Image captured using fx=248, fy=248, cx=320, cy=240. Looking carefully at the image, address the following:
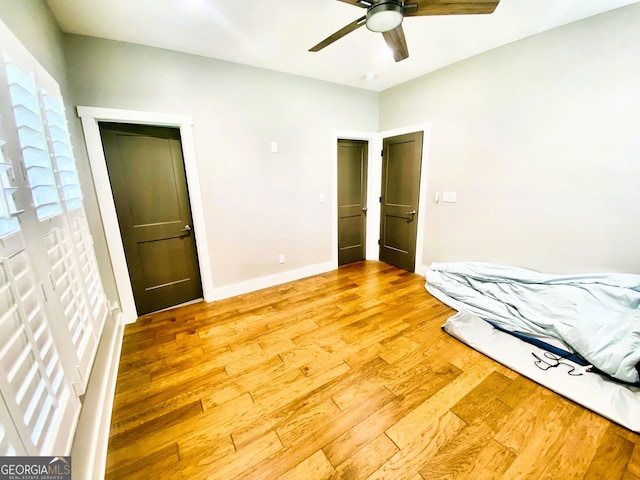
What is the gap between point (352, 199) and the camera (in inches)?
157

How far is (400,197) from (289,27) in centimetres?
244

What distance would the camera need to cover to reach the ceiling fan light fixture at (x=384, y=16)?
4.62 feet

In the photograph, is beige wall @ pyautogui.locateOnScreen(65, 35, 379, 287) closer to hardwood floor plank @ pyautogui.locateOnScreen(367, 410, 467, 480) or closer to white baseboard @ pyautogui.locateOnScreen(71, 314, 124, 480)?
white baseboard @ pyautogui.locateOnScreen(71, 314, 124, 480)

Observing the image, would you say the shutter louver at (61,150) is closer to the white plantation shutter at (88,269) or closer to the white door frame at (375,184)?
the white plantation shutter at (88,269)

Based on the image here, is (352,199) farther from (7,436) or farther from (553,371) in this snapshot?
(7,436)

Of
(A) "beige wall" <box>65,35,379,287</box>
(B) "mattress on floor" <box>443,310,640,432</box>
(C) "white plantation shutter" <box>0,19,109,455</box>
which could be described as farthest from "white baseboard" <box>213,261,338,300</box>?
(B) "mattress on floor" <box>443,310,640,432</box>

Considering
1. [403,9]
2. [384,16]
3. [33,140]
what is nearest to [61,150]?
[33,140]

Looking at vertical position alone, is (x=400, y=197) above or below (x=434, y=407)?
above

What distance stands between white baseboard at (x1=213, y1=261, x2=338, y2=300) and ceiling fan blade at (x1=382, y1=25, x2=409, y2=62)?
263 centimetres

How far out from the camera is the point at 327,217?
3637 mm

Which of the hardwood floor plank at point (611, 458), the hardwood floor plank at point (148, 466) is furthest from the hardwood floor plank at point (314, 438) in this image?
the hardwood floor plank at point (611, 458)

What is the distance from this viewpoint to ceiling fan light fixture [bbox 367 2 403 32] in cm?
141

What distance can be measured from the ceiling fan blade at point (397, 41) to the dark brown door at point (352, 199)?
5.68 feet

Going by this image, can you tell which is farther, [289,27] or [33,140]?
[289,27]
